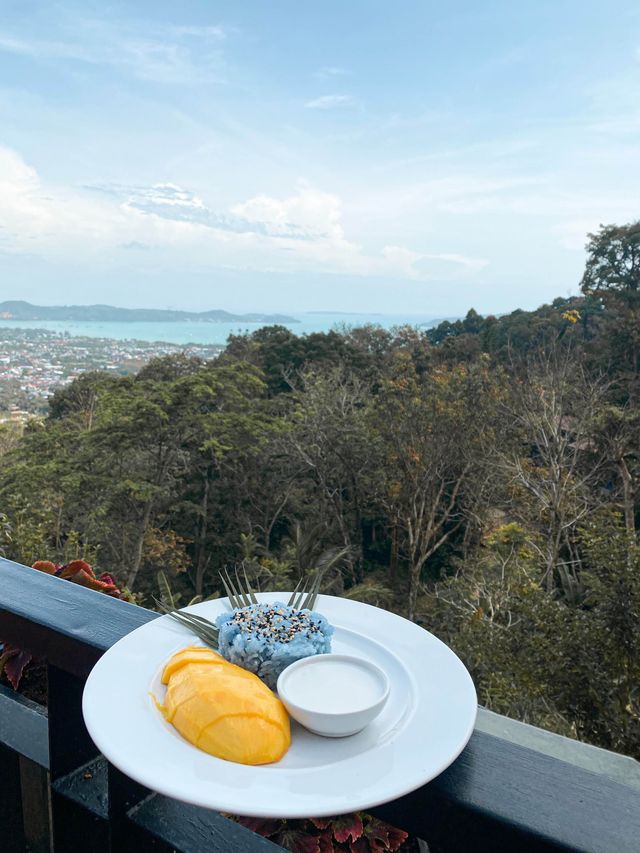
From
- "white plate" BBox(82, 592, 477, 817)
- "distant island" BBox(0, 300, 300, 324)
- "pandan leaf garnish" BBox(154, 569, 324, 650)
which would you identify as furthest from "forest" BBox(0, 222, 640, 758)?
"distant island" BBox(0, 300, 300, 324)

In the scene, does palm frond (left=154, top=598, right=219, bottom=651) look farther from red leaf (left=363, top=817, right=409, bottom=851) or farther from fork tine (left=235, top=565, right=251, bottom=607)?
red leaf (left=363, top=817, right=409, bottom=851)

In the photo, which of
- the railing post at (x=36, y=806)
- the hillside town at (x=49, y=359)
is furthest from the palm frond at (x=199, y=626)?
the hillside town at (x=49, y=359)

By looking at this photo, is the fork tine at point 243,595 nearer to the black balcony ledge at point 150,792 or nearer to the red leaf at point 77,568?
the black balcony ledge at point 150,792

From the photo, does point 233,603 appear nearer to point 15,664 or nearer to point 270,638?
point 270,638

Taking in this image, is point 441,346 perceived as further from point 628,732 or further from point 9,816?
point 9,816

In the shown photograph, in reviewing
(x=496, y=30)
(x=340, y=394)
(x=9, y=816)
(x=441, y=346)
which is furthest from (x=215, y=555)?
(x=9, y=816)
